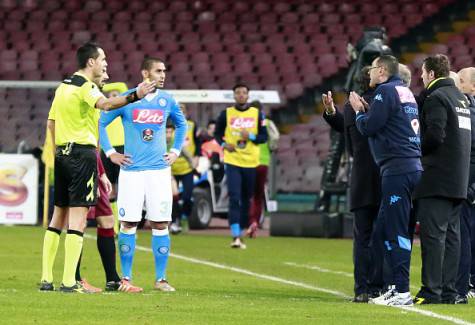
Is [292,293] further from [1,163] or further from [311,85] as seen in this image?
[311,85]

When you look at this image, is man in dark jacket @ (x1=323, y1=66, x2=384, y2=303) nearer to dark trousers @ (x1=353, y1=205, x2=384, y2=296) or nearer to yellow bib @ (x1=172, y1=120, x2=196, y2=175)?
dark trousers @ (x1=353, y1=205, x2=384, y2=296)

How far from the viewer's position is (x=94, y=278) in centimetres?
1455

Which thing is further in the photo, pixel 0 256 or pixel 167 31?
pixel 167 31

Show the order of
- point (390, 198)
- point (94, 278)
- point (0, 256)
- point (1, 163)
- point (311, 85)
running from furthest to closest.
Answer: point (311, 85)
point (1, 163)
point (0, 256)
point (94, 278)
point (390, 198)

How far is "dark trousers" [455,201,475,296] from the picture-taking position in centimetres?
1252

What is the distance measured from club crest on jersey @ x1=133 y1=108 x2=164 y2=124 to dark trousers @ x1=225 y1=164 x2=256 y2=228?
7.17 meters

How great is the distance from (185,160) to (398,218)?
11752mm

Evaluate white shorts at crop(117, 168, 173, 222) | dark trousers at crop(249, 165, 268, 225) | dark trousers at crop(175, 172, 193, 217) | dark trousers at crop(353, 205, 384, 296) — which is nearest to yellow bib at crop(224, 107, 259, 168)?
dark trousers at crop(249, 165, 268, 225)

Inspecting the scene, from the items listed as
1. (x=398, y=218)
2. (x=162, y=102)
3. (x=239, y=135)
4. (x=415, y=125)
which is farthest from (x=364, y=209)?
(x=239, y=135)

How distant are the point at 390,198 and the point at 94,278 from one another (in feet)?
13.1

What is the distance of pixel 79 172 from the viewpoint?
39.9 ft

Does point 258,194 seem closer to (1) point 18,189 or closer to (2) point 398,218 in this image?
(1) point 18,189

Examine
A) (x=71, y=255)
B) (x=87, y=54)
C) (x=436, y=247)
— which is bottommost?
(x=71, y=255)

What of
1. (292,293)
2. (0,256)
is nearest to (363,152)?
(292,293)
